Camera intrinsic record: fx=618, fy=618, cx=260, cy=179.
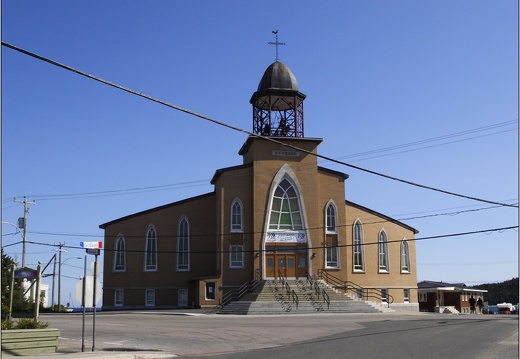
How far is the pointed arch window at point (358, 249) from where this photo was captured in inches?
1855

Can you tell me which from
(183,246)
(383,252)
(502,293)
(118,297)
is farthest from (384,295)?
(502,293)

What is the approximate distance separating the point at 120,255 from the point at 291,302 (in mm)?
15269

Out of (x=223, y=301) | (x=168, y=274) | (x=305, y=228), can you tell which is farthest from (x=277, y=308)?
(x=168, y=274)

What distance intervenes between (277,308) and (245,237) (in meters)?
7.47

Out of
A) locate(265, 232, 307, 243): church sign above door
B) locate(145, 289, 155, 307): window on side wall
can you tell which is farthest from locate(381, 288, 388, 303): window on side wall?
locate(145, 289, 155, 307): window on side wall

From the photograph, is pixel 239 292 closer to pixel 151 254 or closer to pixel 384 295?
pixel 151 254

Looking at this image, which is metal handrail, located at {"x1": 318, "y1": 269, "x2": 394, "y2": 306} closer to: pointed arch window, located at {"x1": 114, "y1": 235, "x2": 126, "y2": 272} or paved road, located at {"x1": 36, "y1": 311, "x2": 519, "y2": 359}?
pointed arch window, located at {"x1": 114, "y1": 235, "x2": 126, "y2": 272}

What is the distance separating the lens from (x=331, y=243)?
45.2 m

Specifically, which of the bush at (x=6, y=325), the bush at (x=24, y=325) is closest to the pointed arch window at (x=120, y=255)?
the bush at (x=24, y=325)

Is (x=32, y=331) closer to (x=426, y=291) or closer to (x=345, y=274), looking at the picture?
(x=345, y=274)

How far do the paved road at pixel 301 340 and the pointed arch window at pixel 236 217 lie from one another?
56.6 feet

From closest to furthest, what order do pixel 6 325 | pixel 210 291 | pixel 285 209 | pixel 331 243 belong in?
1. pixel 6 325
2. pixel 210 291
3. pixel 285 209
4. pixel 331 243

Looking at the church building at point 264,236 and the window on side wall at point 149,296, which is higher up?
the church building at point 264,236

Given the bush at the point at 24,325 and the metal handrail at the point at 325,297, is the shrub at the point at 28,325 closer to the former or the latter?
the bush at the point at 24,325
